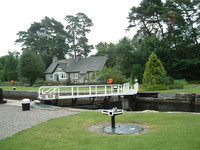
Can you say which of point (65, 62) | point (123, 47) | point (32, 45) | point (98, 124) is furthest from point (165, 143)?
point (32, 45)

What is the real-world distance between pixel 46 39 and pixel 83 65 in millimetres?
24503

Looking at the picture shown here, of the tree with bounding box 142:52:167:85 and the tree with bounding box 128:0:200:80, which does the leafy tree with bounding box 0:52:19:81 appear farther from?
the tree with bounding box 142:52:167:85

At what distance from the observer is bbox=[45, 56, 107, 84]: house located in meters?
47.4

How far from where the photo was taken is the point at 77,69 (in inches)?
1986

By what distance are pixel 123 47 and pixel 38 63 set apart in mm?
19703

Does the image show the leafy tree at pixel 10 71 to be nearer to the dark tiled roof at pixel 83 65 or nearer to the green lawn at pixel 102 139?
the dark tiled roof at pixel 83 65

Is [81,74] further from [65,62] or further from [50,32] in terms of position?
[50,32]

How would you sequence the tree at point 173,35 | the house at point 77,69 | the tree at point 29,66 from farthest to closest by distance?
the house at point 77,69, the tree at point 29,66, the tree at point 173,35

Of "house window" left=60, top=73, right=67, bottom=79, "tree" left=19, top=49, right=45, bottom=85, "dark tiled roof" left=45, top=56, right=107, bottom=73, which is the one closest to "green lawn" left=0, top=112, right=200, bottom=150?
"dark tiled roof" left=45, top=56, right=107, bottom=73

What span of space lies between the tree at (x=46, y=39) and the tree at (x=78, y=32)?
90.4 inches

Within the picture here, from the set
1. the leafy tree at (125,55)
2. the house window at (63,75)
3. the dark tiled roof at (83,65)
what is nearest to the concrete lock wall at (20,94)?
the dark tiled roof at (83,65)

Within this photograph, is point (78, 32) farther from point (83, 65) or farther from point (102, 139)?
point (102, 139)

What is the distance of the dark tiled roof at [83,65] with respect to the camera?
155 feet

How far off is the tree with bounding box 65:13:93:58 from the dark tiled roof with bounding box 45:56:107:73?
14.7 meters
